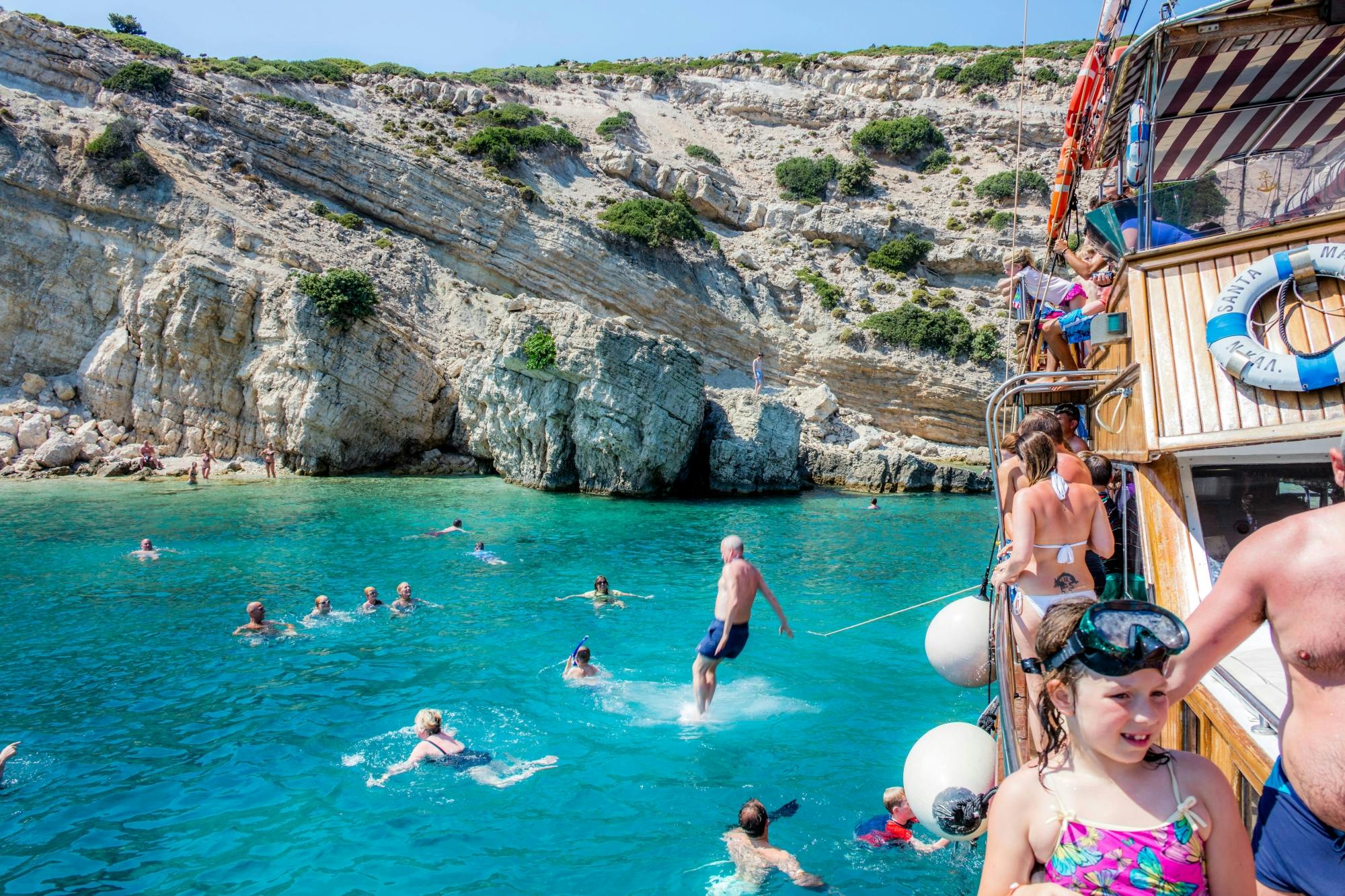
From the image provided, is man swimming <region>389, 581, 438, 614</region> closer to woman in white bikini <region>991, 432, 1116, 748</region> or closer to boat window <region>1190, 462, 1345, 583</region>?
woman in white bikini <region>991, 432, 1116, 748</region>

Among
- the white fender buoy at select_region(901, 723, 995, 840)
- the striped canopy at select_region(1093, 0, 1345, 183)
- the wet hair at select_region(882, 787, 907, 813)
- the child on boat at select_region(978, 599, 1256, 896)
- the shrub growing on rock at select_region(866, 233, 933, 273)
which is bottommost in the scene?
the wet hair at select_region(882, 787, 907, 813)

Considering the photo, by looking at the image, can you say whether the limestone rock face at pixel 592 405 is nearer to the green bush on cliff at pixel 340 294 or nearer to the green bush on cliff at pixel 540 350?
the green bush on cliff at pixel 540 350

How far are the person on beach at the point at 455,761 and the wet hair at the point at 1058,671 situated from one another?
5660 mm

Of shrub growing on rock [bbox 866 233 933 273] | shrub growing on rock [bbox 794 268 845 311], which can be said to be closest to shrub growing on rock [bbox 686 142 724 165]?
shrub growing on rock [bbox 794 268 845 311]

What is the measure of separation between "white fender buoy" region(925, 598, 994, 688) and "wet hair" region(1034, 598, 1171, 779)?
5237mm

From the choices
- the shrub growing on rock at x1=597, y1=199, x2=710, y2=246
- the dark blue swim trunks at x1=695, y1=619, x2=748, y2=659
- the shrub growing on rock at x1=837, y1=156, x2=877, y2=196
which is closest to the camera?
the dark blue swim trunks at x1=695, y1=619, x2=748, y2=659

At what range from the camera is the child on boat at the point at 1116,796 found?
74.4 inches

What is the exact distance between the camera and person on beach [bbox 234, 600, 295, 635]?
10391 millimetres

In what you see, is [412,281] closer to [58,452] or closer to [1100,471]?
[58,452]

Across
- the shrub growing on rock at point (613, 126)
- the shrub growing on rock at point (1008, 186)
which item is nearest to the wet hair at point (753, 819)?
the shrub growing on rock at point (1008, 186)

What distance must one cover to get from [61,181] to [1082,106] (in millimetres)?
33447

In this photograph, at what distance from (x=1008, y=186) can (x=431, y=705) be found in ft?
150

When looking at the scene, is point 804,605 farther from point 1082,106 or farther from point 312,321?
point 312,321

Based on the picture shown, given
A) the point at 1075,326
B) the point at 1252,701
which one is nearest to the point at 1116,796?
the point at 1252,701
